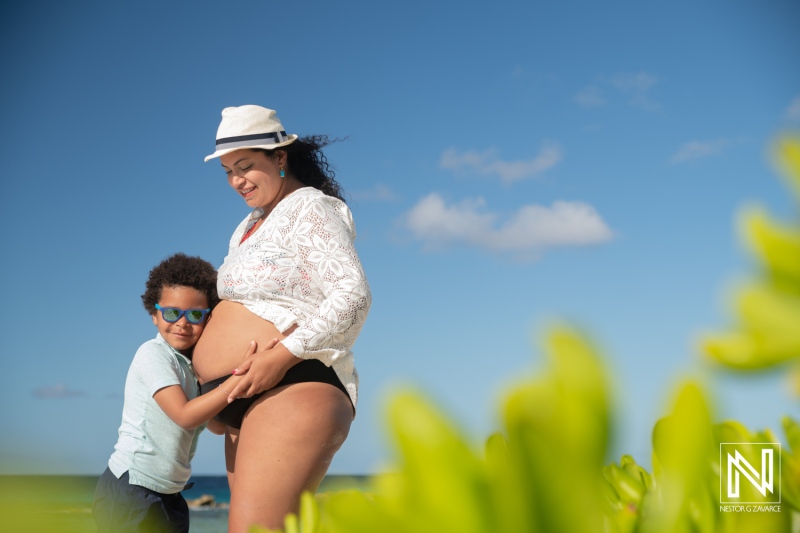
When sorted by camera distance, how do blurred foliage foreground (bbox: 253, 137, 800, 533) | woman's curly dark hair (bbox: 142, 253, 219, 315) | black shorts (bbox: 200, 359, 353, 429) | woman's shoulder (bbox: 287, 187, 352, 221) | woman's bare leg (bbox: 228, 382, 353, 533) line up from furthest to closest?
woman's curly dark hair (bbox: 142, 253, 219, 315), woman's shoulder (bbox: 287, 187, 352, 221), black shorts (bbox: 200, 359, 353, 429), woman's bare leg (bbox: 228, 382, 353, 533), blurred foliage foreground (bbox: 253, 137, 800, 533)

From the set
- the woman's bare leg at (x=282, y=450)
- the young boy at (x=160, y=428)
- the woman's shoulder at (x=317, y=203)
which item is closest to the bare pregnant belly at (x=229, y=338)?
the woman's bare leg at (x=282, y=450)

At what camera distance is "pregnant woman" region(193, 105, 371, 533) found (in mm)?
2123

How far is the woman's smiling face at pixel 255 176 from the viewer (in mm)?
2619

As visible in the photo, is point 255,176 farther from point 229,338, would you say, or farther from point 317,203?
point 229,338

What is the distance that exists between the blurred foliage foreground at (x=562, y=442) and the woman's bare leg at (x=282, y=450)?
6.44 feet

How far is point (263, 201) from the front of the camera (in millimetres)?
2658

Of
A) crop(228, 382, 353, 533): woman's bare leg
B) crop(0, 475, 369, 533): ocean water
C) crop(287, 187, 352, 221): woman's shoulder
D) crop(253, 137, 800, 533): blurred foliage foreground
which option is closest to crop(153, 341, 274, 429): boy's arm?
crop(228, 382, 353, 533): woman's bare leg

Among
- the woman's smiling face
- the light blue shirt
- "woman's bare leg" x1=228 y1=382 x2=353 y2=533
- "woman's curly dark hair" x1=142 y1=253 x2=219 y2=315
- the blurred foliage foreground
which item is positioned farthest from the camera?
"woman's curly dark hair" x1=142 y1=253 x2=219 y2=315

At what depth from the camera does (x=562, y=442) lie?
0.20m

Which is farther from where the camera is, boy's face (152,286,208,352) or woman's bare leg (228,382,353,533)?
boy's face (152,286,208,352)

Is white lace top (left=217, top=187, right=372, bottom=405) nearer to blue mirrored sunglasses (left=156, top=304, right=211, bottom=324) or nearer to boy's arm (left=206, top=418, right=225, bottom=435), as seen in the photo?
blue mirrored sunglasses (left=156, top=304, right=211, bottom=324)

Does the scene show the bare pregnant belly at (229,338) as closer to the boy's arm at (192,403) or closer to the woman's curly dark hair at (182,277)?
the boy's arm at (192,403)

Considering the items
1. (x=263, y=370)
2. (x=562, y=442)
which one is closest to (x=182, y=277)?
(x=263, y=370)

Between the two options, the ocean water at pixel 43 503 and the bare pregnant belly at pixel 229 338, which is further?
the bare pregnant belly at pixel 229 338
